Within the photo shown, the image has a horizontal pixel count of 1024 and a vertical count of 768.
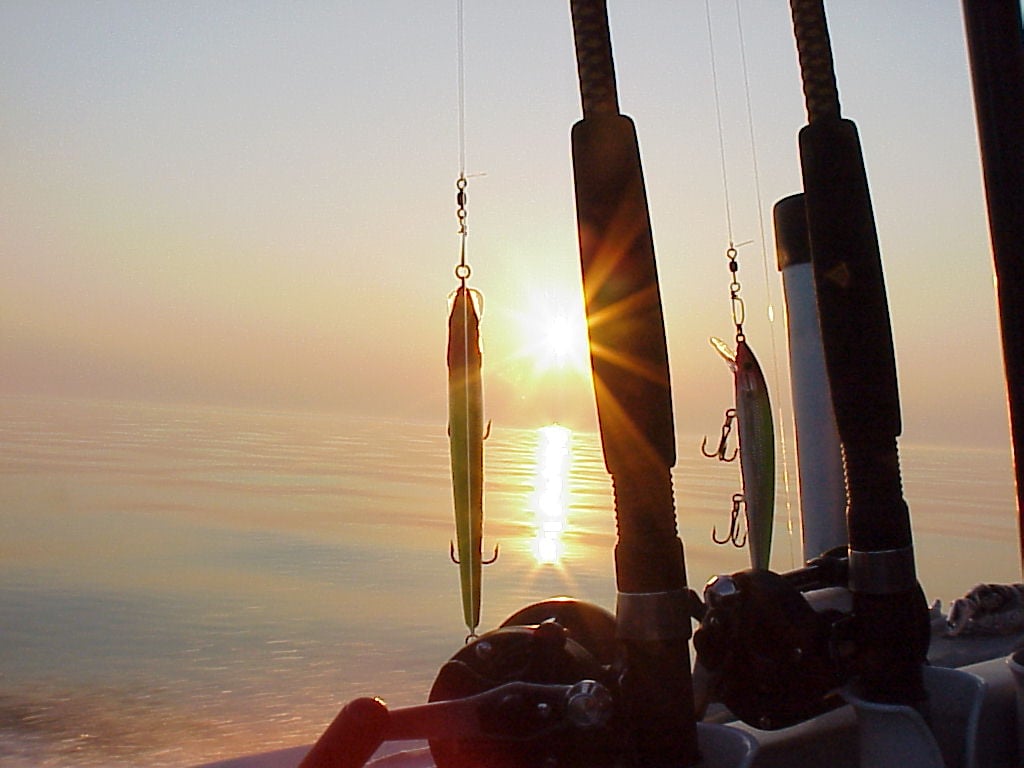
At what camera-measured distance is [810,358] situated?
81.5 inches

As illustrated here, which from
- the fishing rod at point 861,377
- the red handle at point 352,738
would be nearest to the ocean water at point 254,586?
the fishing rod at point 861,377

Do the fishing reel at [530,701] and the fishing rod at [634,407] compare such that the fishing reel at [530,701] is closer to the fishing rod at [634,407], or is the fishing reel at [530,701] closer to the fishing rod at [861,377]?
the fishing rod at [634,407]

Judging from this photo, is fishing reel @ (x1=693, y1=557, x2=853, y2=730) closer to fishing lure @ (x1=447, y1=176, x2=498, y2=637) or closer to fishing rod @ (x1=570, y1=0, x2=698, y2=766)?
fishing rod @ (x1=570, y1=0, x2=698, y2=766)

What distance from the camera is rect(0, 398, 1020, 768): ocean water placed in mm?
3957

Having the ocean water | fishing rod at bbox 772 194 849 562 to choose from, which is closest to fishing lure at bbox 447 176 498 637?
the ocean water

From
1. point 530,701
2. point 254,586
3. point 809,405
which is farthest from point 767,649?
point 254,586

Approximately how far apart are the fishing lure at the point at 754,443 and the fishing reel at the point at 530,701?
7.44ft

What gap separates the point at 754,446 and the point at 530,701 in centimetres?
359

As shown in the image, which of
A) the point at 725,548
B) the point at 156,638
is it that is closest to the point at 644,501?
the point at 156,638

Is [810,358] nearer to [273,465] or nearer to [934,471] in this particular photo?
[273,465]

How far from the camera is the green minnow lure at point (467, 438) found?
4012 mm

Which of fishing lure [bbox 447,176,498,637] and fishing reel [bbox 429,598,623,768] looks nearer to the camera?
fishing reel [bbox 429,598,623,768]

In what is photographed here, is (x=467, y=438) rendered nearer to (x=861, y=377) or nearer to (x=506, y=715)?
(x=861, y=377)

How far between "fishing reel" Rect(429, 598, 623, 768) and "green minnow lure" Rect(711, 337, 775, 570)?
2.20m
